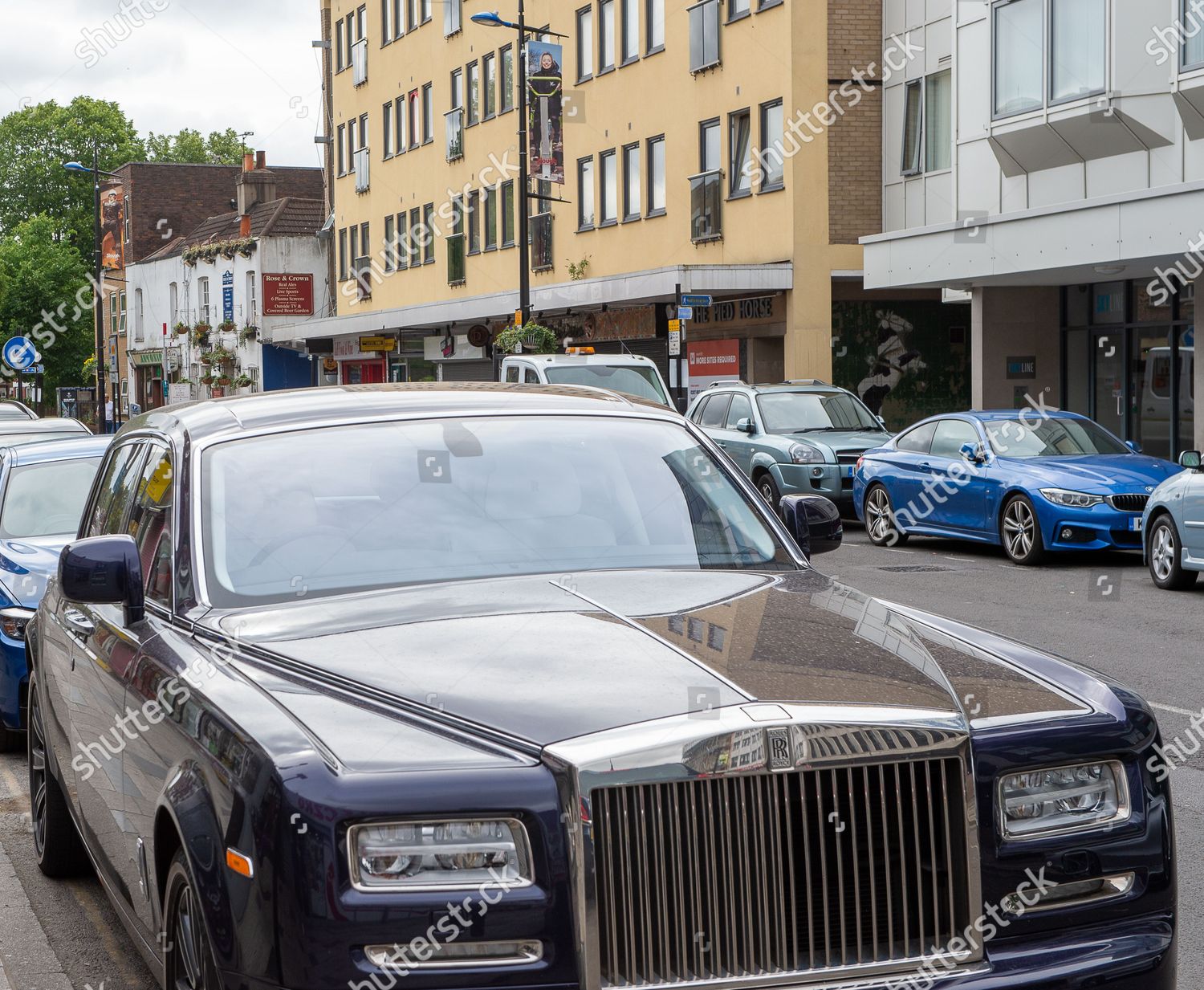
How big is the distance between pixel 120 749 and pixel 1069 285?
82.8 ft

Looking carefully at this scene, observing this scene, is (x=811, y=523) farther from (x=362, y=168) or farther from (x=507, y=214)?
(x=362, y=168)

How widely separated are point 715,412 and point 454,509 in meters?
19.8

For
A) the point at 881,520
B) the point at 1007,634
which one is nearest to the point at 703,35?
the point at 881,520

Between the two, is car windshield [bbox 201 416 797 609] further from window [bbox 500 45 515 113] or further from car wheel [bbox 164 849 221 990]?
window [bbox 500 45 515 113]

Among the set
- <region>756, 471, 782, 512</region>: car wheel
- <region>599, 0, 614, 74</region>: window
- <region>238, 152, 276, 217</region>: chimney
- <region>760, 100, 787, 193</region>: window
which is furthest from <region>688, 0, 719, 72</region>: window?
<region>238, 152, 276, 217</region>: chimney

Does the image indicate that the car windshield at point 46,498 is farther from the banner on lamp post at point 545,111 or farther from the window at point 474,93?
the window at point 474,93

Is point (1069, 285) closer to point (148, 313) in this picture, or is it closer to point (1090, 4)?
point (1090, 4)

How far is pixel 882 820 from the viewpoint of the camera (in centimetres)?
310

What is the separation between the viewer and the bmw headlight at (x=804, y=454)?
71.1 ft

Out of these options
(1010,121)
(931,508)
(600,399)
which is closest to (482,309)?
(1010,121)

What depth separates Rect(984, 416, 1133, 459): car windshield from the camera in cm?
1755

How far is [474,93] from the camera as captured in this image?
150ft

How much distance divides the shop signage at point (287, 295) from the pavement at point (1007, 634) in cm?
4280

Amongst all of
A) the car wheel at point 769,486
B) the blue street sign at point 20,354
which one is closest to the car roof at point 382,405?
the car wheel at point 769,486
